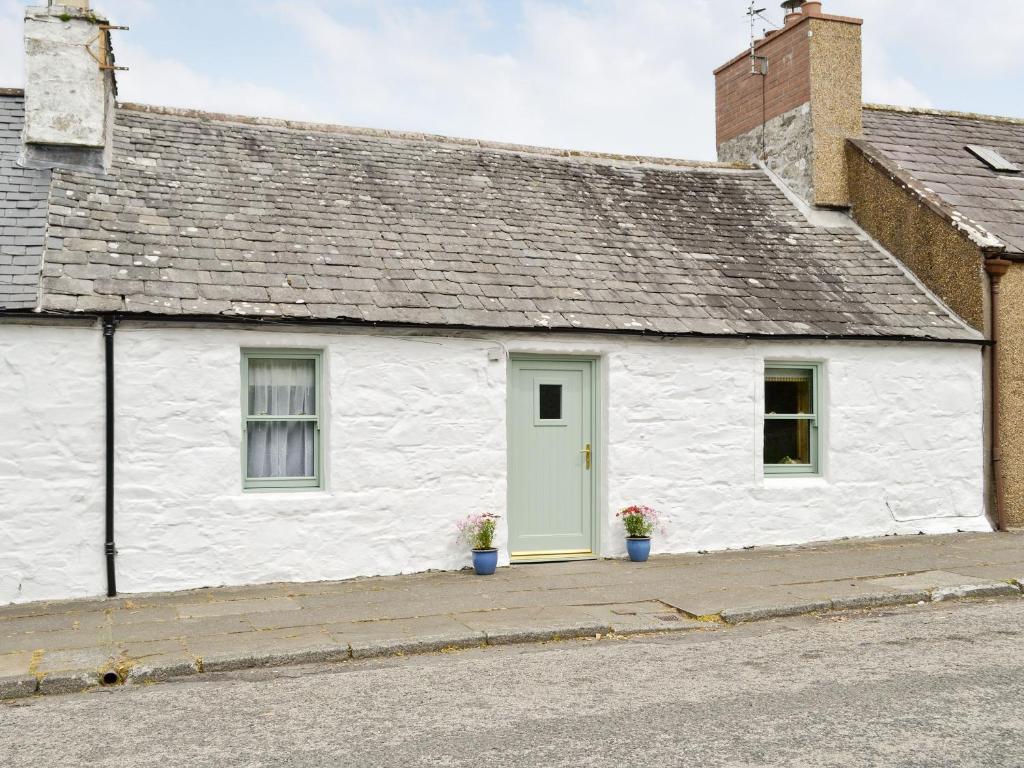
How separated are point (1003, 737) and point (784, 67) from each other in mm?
12611

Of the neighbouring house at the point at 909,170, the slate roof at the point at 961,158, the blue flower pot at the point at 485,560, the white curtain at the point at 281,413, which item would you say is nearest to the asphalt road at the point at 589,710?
the blue flower pot at the point at 485,560

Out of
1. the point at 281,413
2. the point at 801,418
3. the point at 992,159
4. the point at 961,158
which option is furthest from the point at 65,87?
the point at 992,159

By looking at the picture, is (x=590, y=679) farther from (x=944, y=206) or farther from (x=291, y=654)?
(x=944, y=206)

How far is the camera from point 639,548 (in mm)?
11109

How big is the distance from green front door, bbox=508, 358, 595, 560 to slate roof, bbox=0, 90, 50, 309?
4978mm

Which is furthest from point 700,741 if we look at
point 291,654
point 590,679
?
point 291,654

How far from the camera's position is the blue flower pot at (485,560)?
10.4 metres

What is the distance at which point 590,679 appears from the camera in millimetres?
6512

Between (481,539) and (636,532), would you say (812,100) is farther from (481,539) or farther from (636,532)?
(481,539)

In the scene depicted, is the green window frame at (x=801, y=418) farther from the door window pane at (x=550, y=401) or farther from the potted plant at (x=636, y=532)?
the door window pane at (x=550, y=401)

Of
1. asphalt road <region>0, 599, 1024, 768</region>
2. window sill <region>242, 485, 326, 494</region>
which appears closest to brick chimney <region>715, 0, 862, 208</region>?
window sill <region>242, 485, 326, 494</region>

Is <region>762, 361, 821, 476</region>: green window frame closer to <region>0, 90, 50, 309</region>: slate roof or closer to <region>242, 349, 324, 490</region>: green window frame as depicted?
<region>242, 349, 324, 490</region>: green window frame

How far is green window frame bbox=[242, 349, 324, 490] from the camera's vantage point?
33.4ft

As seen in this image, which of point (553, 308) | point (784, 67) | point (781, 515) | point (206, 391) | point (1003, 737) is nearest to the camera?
point (1003, 737)
